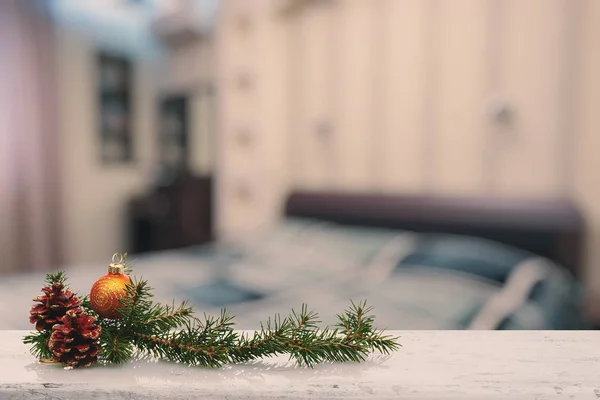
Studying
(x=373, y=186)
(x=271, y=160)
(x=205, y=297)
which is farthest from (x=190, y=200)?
(x=205, y=297)

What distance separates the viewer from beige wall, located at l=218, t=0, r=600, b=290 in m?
2.00

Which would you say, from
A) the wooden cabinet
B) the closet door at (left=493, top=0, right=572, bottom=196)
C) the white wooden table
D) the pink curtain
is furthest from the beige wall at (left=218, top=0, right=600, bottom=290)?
the white wooden table

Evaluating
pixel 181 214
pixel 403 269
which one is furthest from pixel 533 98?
pixel 181 214

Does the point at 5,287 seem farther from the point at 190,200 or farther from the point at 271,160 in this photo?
the point at 190,200

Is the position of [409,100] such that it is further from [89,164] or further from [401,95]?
[89,164]

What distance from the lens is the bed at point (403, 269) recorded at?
1.41m

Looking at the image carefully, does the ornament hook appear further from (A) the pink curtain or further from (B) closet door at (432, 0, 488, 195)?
(A) the pink curtain

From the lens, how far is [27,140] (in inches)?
129

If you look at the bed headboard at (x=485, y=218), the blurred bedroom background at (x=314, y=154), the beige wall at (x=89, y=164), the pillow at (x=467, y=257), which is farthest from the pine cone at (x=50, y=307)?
the beige wall at (x=89, y=164)

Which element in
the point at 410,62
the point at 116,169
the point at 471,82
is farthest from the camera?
the point at 116,169

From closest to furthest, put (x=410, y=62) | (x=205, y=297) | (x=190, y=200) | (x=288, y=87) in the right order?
1. (x=205, y=297)
2. (x=410, y=62)
3. (x=288, y=87)
4. (x=190, y=200)

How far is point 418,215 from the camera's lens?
7.50 feet

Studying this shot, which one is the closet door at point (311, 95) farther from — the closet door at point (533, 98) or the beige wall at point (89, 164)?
the beige wall at point (89, 164)

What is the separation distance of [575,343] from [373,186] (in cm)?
203
